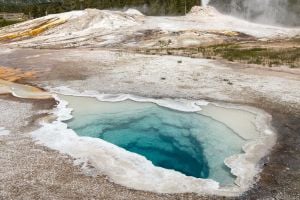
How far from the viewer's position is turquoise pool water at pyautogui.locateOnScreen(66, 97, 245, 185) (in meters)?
17.8

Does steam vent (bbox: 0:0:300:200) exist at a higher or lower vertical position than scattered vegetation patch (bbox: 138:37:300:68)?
lower

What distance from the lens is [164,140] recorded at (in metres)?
20.8

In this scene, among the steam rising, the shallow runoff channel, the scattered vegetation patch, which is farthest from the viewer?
the steam rising

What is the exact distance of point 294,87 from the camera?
90.2ft

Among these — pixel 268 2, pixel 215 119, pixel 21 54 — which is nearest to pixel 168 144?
pixel 215 119

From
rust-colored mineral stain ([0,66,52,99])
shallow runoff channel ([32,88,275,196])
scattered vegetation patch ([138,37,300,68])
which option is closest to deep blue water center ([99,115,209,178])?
shallow runoff channel ([32,88,275,196])

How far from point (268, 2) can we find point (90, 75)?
48.7 meters

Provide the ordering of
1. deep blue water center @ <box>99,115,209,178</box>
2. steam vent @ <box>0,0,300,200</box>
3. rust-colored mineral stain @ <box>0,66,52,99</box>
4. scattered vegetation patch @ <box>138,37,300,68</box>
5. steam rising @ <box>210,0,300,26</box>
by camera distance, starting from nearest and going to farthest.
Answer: steam vent @ <box>0,0,300,200</box> < deep blue water center @ <box>99,115,209,178</box> < rust-colored mineral stain @ <box>0,66,52,99</box> < scattered vegetation patch @ <box>138,37,300,68</box> < steam rising @ <box>210,0,300,26</box>

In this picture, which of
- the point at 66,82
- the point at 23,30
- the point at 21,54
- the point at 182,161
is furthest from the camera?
the point at 23,30

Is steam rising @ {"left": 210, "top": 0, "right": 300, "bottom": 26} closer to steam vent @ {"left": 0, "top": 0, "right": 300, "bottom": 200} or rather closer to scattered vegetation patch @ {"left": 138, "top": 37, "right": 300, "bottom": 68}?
scattered vegetation patch @ {"left": 138, "top": 37, "right": 300, "bottom": 68}

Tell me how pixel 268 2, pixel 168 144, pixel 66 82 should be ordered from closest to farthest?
pixel 168 144 < pixel 66 82 < pixel 268 2

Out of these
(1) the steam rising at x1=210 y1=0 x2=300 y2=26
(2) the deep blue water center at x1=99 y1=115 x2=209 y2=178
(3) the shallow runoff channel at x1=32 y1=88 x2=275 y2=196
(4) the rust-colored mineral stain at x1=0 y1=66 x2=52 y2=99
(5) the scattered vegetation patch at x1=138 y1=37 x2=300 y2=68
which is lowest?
(2) the deep blue water center at x1=99 y1=115 x2=209 y2=178

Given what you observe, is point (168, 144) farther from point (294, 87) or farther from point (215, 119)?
point (294, 87)

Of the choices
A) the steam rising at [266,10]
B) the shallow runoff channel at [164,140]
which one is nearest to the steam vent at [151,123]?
the shallow runoff channel at [164,140]
